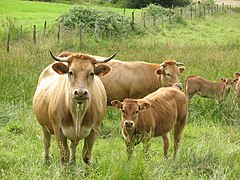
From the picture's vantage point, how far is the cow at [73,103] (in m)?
6.40

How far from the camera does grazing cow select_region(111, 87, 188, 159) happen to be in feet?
24.5

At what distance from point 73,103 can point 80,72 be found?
502mm

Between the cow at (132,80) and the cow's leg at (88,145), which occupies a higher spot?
the cow at (132,80)

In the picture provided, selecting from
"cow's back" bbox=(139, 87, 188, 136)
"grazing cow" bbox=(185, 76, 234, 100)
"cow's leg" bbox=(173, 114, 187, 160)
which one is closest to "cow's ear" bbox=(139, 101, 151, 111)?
"cow's back" bbox=(139, 87, 188, 136)

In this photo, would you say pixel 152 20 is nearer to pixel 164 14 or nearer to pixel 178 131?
pixel 164 14

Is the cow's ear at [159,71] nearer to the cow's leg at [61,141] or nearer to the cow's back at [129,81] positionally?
the cow's back at [129,81]

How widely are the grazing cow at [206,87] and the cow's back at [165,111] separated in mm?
3102

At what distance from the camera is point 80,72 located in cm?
638

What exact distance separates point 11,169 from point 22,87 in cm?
499

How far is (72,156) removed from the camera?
7246mm

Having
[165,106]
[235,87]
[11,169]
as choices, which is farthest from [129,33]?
[11,169]

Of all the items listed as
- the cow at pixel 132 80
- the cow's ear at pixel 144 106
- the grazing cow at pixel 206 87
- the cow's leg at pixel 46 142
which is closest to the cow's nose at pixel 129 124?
the cow's ear at pixel 144 106

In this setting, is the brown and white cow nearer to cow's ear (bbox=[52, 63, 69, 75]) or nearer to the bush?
cow's ear (bbox=[52, 63, 69, 75])

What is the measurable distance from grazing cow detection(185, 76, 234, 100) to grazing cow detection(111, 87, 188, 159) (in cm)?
310
